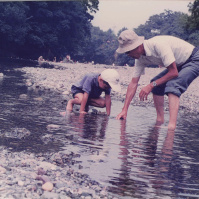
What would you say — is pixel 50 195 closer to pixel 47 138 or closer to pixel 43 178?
pixel 43 178

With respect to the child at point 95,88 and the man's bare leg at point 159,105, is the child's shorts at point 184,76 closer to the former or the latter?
the man's bare leg at point 159,105

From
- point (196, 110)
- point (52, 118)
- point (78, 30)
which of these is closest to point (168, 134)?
point (52, 118)

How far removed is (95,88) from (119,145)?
245 cm

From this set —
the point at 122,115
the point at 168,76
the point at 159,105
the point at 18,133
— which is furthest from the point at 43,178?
the point at 159,105

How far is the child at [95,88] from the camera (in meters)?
6.01

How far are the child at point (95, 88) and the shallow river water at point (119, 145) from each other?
0.23 meters

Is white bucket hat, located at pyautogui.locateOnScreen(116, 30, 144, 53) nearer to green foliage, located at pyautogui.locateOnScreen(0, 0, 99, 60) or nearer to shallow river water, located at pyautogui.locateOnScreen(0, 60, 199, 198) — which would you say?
shallow river water, located at pyautogui.locateOnScreen(0, 60, 199, 198)

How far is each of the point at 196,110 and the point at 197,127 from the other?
2.71 meters

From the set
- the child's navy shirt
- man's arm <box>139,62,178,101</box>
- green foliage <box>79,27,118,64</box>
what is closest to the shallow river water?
the child's navy shirt

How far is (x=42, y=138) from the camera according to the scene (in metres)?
4.23

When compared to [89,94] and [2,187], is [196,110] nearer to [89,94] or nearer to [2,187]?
[89,94]

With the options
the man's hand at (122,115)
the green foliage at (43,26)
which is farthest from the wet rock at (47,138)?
the green foliage at (43,26)

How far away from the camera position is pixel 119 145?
13.9 ft

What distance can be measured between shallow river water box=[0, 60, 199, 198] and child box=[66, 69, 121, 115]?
0.76ft
